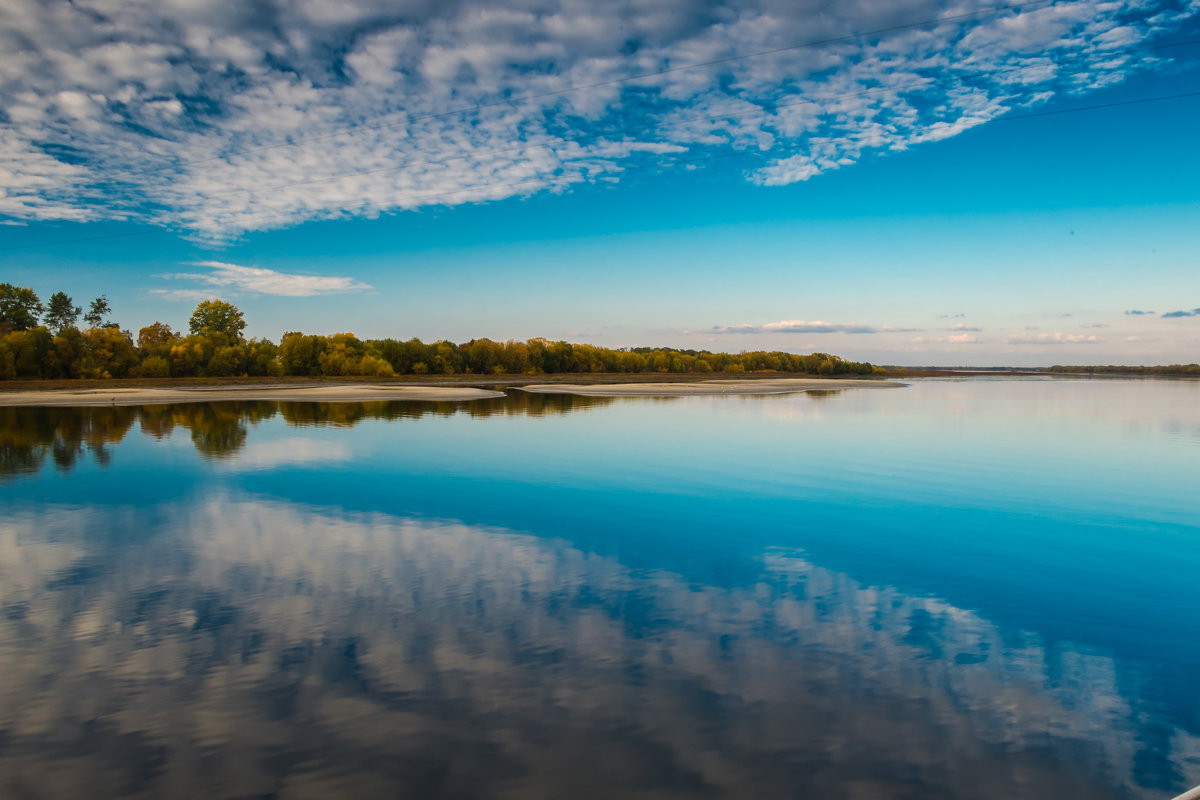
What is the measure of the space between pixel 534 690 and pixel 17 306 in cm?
13053

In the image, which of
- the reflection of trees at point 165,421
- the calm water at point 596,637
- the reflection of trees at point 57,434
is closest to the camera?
the calm water at point 596,637

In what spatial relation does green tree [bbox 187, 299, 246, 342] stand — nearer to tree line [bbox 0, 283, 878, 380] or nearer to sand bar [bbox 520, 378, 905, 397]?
tree line [bbox 0, 283, 878, 380]

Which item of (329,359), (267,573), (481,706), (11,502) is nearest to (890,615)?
(481,706)

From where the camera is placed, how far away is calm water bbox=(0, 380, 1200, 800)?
5.12 m

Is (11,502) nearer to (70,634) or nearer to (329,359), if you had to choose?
(70,634)

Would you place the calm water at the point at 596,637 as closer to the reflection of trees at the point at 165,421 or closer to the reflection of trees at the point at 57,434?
the reflection of trees at the point at 57,434

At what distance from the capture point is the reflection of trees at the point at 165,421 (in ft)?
73.5

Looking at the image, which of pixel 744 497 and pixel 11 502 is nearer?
pixel 11 502

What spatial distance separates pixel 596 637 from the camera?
7547mm

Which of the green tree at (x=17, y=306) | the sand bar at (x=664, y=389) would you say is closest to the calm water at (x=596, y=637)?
the sand bar at (x=664, y=389)

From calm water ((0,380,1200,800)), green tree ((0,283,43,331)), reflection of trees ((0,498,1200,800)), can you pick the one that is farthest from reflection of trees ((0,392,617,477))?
green tree ((0,283,43,331))

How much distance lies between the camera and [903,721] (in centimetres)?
580

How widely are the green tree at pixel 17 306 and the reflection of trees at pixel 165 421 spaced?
74390mm

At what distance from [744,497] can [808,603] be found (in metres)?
7.09
